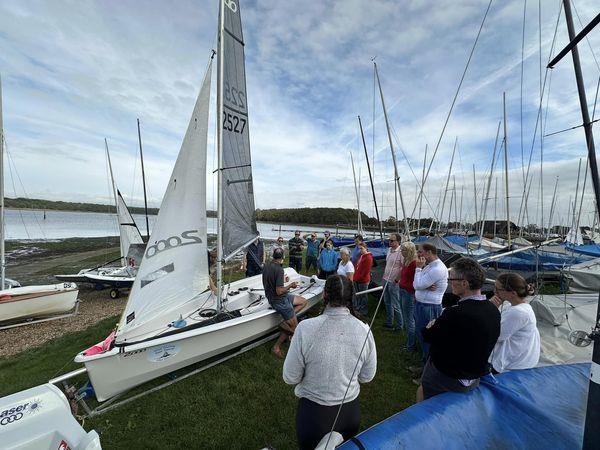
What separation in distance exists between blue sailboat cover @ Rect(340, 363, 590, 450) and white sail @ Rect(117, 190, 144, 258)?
1142 centimetres

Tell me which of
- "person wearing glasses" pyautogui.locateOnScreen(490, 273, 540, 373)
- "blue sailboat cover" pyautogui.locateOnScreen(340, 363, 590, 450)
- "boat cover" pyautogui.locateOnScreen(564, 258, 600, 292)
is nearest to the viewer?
"blue sailboat cover" pyautogui.locateOnScreen(340, 363, 590, 450)

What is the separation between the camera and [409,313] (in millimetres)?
4387

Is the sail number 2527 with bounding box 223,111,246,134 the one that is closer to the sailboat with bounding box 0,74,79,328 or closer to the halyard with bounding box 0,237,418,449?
the halyard with bounding box 0,237,418,449

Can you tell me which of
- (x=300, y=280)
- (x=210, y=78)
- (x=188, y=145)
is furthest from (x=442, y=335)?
(x=300, y=280)

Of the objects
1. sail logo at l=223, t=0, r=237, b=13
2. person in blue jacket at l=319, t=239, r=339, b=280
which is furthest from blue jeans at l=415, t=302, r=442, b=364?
sail logo at l=223, t=0, r=237, b=13

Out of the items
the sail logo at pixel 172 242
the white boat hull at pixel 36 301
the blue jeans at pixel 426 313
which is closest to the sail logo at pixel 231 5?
the sail logo at pixel 172 242

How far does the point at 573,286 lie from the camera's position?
714 centimetres

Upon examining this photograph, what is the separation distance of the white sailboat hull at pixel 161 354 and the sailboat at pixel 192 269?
0.4 inches

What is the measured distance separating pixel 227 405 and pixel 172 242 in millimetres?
2271

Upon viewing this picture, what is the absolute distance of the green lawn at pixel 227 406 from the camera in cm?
276

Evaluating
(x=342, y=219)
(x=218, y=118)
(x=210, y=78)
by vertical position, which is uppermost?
(x=210, y=78)

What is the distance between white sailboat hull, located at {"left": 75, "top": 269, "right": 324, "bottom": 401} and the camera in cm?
306

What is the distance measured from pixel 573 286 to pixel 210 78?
1011 centimetres

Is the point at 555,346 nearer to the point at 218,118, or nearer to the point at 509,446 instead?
the point at 509,446
